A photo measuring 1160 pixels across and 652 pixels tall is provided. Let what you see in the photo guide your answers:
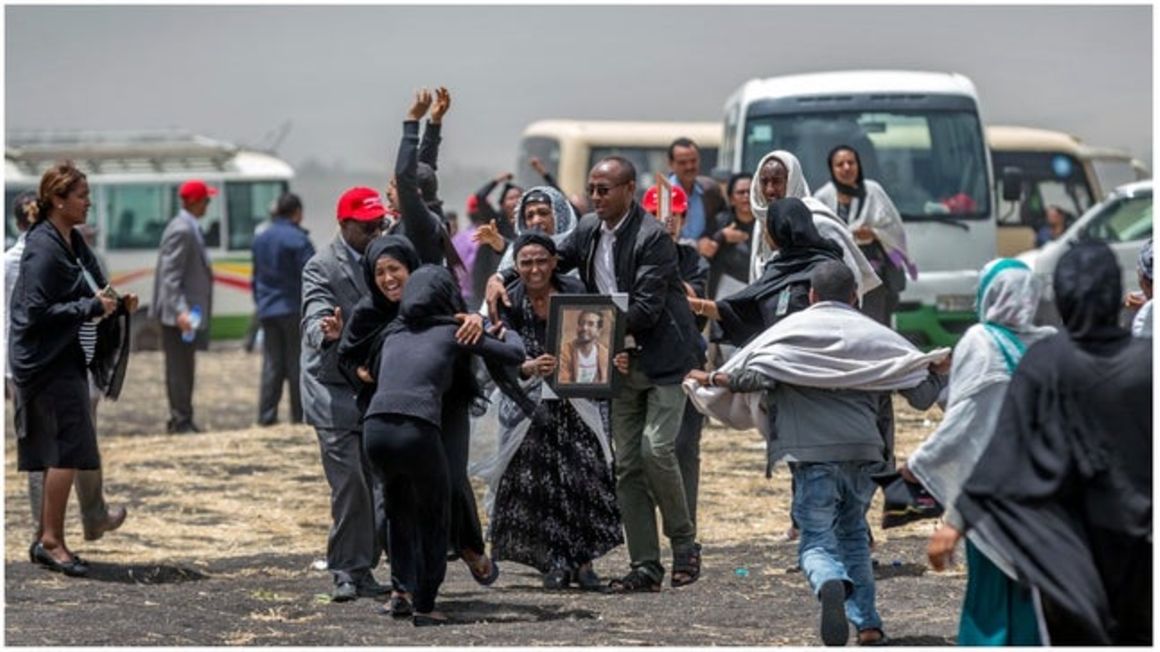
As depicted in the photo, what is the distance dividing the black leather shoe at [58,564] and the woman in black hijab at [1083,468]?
5673 mm

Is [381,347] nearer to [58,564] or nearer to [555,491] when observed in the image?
[555,491]

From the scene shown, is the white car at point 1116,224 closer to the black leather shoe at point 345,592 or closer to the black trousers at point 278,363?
the black trousers at point 278,363

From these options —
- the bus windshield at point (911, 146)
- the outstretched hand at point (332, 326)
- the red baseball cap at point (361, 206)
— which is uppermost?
the red baseball cap at point (361, 206)

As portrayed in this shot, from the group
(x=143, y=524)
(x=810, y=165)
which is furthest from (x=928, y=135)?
(x=143, y=524)

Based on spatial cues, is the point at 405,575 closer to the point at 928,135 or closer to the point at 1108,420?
the point at 1108,420

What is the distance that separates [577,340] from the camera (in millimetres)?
10195

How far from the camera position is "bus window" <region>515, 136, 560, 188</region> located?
29547 millimetres

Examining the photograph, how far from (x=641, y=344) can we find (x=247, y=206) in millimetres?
19963

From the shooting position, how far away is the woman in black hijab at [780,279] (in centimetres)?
1016

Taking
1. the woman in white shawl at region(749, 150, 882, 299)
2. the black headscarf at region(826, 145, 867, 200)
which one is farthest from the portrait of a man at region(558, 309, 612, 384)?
the black headscarf at region(826, 145, 867, 200)

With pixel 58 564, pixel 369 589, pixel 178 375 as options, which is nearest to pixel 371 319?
pixel 369 589

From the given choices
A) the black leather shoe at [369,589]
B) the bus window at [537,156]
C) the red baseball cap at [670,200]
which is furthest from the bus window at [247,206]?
the black leather shoe at [369,589]

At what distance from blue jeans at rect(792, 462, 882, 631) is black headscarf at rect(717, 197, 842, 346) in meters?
1.14

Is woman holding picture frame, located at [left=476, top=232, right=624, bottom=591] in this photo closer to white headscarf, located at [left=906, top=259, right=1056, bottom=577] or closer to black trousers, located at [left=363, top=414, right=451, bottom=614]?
black trousers, located at [left=363, top=414, right=451, bottom=614]
